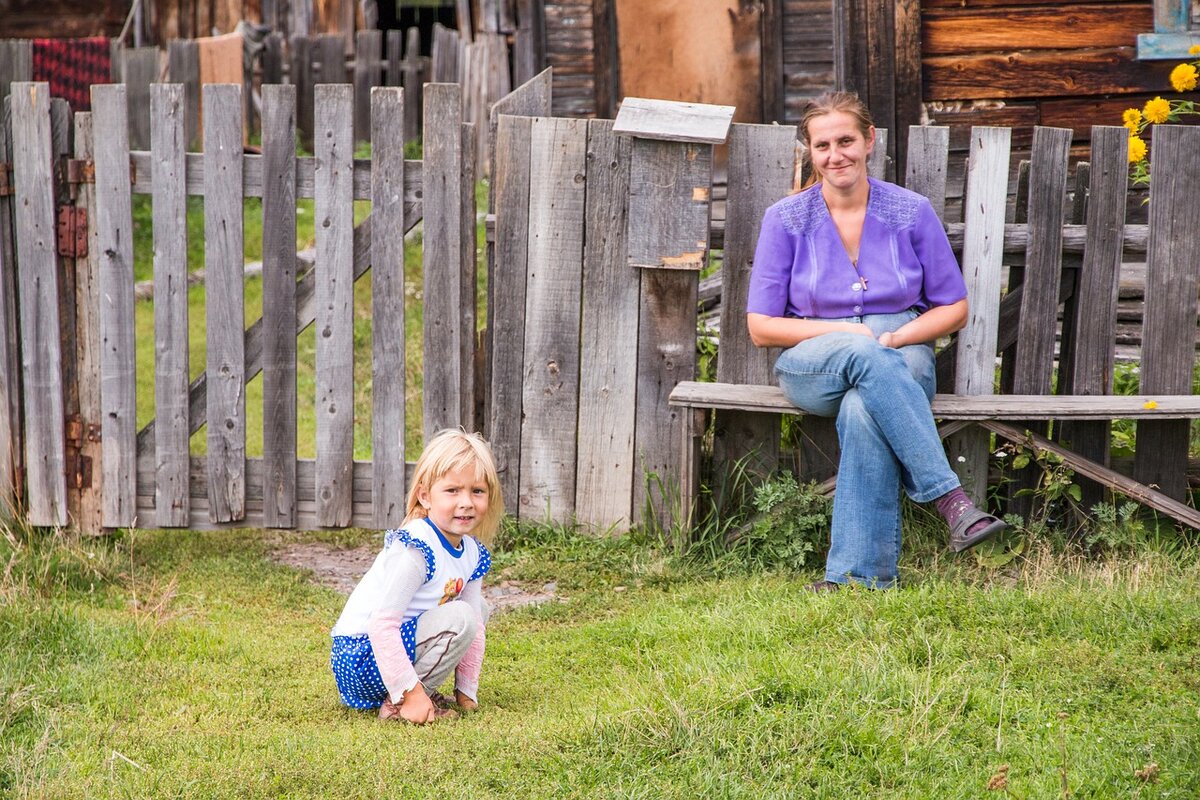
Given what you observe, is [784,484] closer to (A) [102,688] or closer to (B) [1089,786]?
(B) [1089,786]

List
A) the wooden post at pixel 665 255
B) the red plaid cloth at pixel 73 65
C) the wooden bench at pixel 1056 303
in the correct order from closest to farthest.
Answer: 1. the wooden bench at pixel 1056 303
2. the wooden post at pixel 665 255
3. the red plaid cloth at pixel 73 65

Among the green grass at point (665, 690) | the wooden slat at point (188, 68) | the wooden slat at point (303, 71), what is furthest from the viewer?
the wooden slat at point (303, 71)

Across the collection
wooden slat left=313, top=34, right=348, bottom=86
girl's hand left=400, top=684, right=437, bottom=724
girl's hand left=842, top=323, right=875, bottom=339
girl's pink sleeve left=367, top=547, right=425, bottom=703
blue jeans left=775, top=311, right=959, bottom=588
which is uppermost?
wooden slat left=313, top=34, right=348, bottom=86

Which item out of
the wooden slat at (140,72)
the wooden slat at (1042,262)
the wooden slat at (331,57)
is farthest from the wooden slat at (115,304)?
the wooden slat at (331,57)

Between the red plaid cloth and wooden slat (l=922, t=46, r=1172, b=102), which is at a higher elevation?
the red plaid cloth

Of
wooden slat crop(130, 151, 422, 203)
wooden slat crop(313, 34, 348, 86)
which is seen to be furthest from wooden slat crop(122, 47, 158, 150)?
wooden slat crop(130, 151, 422, 203)

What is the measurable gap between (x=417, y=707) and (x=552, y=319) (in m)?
1.96

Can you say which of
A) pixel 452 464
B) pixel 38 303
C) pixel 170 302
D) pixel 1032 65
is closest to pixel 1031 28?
pixel 1032 65

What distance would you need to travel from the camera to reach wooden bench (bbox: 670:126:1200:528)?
4559 mm

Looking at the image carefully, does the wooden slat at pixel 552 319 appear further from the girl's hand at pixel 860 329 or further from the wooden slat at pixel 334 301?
the girl's hand at pixel 860 329

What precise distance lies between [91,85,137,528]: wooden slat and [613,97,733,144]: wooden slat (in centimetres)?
190

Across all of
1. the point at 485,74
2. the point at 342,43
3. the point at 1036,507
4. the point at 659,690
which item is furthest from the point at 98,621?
the point at 342,43

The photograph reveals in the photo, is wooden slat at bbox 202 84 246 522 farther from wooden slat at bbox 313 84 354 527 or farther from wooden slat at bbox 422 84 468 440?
wooden slat at bbox 422 84 468 440

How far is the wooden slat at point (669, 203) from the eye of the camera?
15.4 ft
